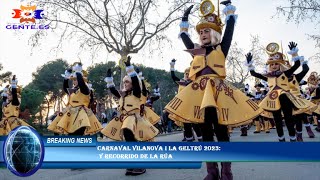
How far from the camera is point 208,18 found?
4309 mm

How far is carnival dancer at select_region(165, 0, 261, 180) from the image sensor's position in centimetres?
383

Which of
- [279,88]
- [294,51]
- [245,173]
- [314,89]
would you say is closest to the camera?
[245,173]

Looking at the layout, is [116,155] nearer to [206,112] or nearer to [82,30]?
[206,112]

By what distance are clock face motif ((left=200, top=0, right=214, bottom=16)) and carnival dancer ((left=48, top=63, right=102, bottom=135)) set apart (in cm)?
295

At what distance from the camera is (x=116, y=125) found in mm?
6270

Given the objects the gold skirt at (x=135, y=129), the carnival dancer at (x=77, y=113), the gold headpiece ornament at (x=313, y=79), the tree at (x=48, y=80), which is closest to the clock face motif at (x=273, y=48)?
the gold skirt at (x=135, y=129)

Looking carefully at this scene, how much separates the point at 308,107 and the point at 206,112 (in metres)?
3.89

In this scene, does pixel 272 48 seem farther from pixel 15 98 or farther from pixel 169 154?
pixel 15 98

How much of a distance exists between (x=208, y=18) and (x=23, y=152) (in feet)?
8.27

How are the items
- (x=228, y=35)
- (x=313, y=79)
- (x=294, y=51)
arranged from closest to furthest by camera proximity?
1. (x=228, y=35)
2. (x=294, y=51)
3. (x=313, y=79)

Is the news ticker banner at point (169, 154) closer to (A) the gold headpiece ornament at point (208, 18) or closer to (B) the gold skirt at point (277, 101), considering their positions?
(A) the gold headpiece ornament at point (208, 18)

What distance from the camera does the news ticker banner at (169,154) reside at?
3455mm

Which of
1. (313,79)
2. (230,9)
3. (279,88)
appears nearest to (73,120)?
(230,9)

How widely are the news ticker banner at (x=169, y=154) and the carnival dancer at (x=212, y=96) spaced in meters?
0.23
